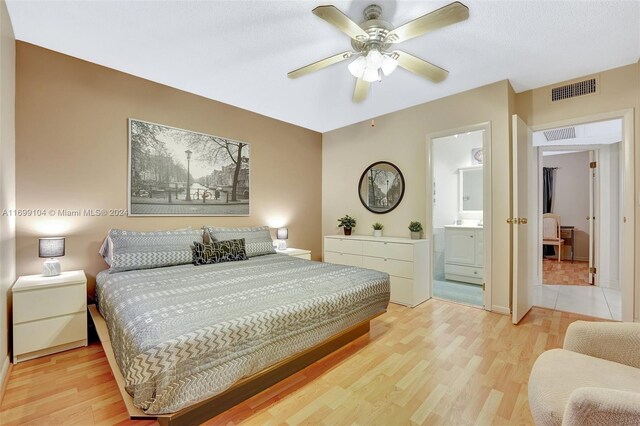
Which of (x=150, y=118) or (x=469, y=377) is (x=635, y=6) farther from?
(x=150, y=118)

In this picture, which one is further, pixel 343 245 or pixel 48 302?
pixel 343 245

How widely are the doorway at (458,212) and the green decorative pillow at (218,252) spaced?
2888mm

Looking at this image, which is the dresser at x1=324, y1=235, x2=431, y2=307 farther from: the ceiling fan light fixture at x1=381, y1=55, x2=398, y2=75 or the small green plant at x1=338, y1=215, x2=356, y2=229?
the ceiling fan light fixture at x1=381, y1=55, x2=398, y2=75

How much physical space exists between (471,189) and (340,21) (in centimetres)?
413

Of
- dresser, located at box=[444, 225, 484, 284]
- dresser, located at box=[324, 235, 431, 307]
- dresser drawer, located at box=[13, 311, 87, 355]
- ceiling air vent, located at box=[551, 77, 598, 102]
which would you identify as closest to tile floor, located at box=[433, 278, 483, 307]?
dresser, located at box=[444, 225, 484, 284]

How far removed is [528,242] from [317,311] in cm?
294

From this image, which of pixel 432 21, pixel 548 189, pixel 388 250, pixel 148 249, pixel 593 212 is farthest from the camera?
pixel 548 189

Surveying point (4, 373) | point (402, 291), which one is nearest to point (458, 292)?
point (402, 291)

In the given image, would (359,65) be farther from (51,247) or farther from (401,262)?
(51,247)

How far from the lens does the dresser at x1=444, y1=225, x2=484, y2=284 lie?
14.0 ft

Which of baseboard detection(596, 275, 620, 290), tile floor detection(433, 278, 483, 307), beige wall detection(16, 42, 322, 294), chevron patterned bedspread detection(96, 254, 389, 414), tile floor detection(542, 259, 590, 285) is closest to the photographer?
chevron patterned bedspread detection(96, 254, 389, 414)

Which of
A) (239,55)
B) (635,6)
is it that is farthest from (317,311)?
(635,6)

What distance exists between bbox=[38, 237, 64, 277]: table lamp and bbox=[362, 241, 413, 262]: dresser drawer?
3.35 metres

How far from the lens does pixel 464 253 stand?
4.43m
